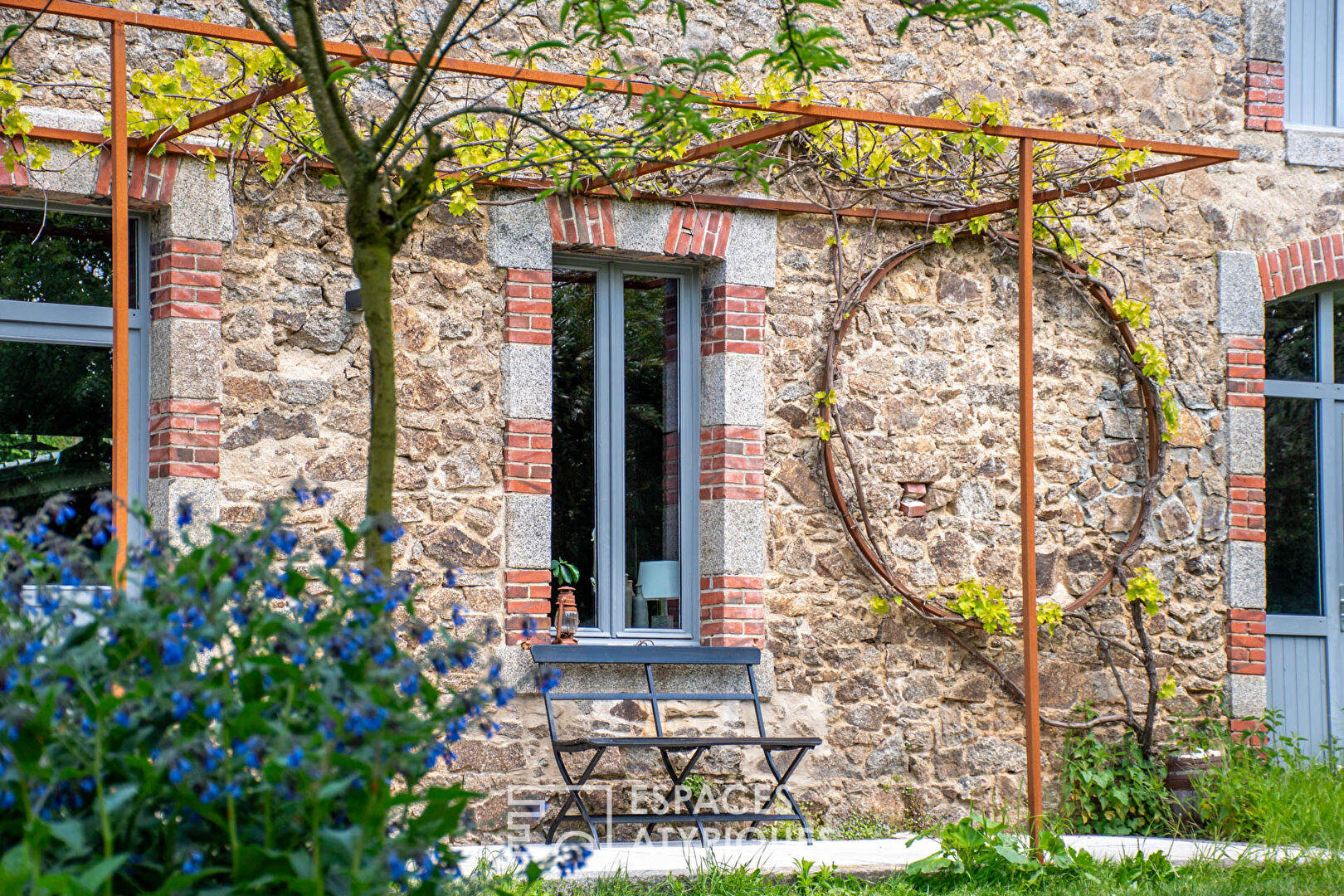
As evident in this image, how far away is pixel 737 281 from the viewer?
644 cm

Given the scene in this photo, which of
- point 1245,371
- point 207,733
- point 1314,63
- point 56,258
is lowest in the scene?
point 207,733

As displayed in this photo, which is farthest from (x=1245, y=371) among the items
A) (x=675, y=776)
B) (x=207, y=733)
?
(x=207, y=733)

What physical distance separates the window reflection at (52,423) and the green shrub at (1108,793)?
4332 millimetres

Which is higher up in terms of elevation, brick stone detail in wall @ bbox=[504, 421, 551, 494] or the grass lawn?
brick stone detail in wall @ bbox=[504, 421, 551, 494]

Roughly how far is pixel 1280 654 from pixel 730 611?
10.0ft

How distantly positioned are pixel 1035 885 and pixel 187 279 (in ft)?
12.2

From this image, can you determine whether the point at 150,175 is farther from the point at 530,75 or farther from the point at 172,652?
the point at 172,652

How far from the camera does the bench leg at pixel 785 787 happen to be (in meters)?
5.94

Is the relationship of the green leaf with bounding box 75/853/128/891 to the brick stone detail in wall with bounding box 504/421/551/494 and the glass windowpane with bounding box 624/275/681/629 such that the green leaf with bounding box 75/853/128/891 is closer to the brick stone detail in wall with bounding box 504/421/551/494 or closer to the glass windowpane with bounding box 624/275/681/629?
the brick stone detail in wall with bounding box 504/421/551/494

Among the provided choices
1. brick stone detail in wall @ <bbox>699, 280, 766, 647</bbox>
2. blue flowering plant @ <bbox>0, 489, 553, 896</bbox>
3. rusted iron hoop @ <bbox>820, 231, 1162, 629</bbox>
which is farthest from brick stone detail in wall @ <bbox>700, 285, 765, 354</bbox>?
blue flowering plant @ <bbox>0, 489, 553, 896</bbox>

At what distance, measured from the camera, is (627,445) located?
6.48m

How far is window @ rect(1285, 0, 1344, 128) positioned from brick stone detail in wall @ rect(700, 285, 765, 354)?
3186mm

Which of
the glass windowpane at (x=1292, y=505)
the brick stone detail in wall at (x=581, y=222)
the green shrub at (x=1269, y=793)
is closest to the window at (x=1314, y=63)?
the glass windowpane at (x=1292, y=505)

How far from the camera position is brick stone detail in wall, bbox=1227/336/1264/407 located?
7.35 meters
